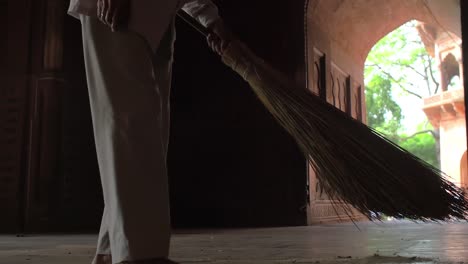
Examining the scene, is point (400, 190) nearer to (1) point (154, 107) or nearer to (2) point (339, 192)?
(2) point (339, 192)

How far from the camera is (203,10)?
1897 mm

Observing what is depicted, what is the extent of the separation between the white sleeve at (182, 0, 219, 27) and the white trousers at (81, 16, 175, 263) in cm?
46

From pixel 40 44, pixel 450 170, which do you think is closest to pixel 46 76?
pixel 40 44

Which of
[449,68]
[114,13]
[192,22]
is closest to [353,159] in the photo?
[192,22]

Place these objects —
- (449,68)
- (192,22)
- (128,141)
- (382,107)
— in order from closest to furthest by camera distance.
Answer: (128,141) → (192,22) → (449,68) → (382,107)

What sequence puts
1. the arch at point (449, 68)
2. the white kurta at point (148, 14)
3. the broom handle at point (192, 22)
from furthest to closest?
the arch at point (449, 68) → the broom handle at point (192, 22) → the white kurta at point (148, 14)

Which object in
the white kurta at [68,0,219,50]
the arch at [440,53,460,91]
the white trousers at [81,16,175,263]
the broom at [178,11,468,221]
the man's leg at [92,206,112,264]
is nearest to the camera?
the white trousers at [81,16,175,263]

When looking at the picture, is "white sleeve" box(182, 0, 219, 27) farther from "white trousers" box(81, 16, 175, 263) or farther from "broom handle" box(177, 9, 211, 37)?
"white trousers" box(81, 16, 175, 263)

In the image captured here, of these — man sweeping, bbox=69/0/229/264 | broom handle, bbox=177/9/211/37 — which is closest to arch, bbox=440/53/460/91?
broom handle, bbox=177/9/211/37

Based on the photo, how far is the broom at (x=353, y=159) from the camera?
5.98 ft

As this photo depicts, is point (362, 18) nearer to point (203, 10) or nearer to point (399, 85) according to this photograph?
point (203, 10)

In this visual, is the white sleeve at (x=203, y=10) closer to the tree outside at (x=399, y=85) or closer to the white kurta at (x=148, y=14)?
the white kurta at (x=148, y=14)

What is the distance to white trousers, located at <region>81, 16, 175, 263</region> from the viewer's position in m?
1.33

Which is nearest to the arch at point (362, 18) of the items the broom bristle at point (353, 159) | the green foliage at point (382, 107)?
the broom bristle at point (353, 159)
